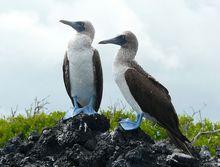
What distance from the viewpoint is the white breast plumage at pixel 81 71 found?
10289 millimetres

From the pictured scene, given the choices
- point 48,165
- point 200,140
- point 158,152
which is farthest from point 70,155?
point 200,140

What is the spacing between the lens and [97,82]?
35.5 feet

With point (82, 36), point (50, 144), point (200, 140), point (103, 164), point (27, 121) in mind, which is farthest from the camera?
point (27, 121)

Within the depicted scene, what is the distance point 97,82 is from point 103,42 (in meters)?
1.38

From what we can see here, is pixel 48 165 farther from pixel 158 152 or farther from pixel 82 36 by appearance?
pixel 82 36

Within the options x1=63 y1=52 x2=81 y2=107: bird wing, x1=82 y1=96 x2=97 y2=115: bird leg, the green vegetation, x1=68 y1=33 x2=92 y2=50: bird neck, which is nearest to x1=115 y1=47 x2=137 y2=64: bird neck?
x1=68 y1=33 x2=92 y2=50: bird neck

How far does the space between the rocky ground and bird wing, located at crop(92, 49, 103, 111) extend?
1317 millimetres

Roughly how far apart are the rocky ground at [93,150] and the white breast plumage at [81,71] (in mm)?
1188

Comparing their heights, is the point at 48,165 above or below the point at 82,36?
below

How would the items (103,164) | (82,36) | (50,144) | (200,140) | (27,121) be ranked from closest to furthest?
1. (103,164)
2. (50,144)
3. (82,36)
4. (200,140)
5. (27,121)

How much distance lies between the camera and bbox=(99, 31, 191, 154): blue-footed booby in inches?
356

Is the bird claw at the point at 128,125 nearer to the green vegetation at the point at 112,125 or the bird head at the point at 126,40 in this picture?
the bird head at the point at 126,40

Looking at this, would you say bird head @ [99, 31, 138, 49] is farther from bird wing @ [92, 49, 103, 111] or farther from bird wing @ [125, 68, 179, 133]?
bird wing @ [92, 49, 103, 111]

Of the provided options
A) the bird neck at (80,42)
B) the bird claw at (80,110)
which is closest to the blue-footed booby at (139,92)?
the bird claw at (80,110)
